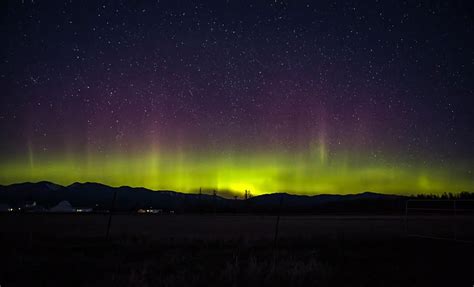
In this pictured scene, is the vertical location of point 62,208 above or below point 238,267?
below

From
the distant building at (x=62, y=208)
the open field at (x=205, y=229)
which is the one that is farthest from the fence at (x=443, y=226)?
the distant building at (x=62, y=208)

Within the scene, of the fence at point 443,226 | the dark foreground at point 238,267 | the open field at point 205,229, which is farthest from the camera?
the open field at point 205,229

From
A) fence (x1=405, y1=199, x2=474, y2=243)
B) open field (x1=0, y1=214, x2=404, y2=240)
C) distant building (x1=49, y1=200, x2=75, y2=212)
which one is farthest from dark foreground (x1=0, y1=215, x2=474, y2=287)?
distant building (x1=49, y1=200, x2=75, y2=212)

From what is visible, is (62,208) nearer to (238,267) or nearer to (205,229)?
(205,229)

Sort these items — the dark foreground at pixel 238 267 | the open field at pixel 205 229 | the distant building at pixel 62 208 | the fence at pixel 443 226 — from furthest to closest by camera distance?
1. the distant building at pixel 62 208
2. the open field at pixel 205 229
3. the fence at pixel 443 226
4. the dark foreground at pixel 238 267

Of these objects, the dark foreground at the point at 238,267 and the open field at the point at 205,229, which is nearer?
the dark foreground at the point at 238,267

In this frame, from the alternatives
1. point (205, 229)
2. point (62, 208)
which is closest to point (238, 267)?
point (205, 229)

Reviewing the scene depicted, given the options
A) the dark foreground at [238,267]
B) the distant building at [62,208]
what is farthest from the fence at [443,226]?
the distant building at [62,208]

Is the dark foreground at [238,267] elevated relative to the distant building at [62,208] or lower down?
elevated

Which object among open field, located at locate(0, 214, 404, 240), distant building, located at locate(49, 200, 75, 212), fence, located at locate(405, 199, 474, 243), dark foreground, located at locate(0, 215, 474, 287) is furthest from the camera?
distant building, located at locate(49, 200, 75, 212)

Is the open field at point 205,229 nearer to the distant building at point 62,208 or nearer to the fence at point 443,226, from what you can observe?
the fence at point 443,226

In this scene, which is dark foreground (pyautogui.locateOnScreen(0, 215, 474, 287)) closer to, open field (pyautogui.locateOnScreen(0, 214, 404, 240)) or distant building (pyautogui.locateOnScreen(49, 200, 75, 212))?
open field (pyautogui.locateOnScreen(0, 214, 404, 240))

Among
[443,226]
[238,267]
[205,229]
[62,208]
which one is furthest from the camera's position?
[62,208]

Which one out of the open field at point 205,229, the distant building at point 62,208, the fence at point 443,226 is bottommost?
the distant building at point 62,208
